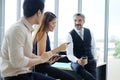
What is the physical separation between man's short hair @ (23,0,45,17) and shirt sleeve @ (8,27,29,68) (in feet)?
0.57

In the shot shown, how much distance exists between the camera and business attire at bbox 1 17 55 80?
1476mm

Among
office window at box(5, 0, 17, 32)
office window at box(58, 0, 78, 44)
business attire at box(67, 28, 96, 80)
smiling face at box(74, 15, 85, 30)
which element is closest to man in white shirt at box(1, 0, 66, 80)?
business attire at box(67, 28, 96, 80)

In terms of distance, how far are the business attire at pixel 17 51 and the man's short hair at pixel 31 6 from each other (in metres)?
0.06

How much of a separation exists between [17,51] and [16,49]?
2 centimetres

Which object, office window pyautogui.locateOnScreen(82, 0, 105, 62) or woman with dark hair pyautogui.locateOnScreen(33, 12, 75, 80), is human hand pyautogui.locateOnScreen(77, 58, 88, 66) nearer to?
woman with dark hair pyautogui.locateOnScreen(33, 12, 75, 80)

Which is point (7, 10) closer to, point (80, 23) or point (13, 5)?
point (13, 5)

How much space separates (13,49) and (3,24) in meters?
3.65

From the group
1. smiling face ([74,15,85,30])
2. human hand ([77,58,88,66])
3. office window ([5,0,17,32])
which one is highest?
office window ([5,0,17,32])

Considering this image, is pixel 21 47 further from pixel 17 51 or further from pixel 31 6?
pixel 31 6

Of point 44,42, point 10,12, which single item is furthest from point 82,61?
point 10,12

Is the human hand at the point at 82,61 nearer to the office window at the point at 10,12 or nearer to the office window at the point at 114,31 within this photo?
the office window at the point at 114,31

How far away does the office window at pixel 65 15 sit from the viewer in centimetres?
441

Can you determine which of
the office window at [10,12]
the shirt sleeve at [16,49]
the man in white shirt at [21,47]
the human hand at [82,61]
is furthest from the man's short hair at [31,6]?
the office window at [10,12]

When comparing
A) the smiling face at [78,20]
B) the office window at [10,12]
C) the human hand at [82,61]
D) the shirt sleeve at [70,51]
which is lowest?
the human hand at [82,61]
